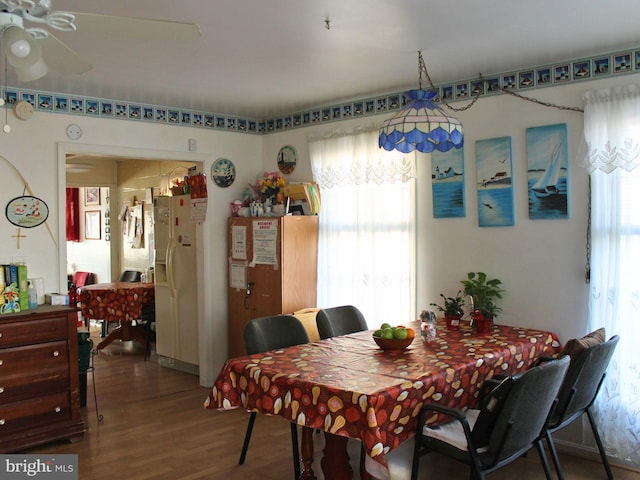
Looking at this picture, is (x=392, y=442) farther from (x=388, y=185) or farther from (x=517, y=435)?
(x=388, y=185)

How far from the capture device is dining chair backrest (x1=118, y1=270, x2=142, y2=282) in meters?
7.82

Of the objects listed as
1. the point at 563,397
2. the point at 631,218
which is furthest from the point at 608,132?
the point at 563,397

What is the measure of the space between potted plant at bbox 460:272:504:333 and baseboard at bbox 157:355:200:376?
3.02 metres

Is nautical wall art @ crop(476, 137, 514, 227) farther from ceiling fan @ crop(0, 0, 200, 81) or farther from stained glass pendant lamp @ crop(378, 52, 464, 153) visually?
ceiling fan @ crop(0, 0, 200, 81)

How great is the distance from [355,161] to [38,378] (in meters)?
2.87

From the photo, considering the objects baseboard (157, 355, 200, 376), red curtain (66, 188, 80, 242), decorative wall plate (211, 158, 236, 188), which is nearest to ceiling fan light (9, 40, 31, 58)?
decorative wall plate (211, 158, 236, 188)

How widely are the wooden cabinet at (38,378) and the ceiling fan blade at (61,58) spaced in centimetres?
216

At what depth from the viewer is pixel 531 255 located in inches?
157

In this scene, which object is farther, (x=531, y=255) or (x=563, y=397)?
(x=531, y=255)

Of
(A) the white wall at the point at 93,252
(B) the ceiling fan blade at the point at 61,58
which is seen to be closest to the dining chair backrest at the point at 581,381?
(B) the ceiling fan blade at the point at 61,58

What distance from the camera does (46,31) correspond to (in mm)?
1988

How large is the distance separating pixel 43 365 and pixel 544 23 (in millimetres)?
3779

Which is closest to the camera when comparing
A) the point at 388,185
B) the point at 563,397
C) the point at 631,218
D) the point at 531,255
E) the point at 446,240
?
the point at 563,397

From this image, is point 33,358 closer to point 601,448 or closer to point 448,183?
point 448,183
